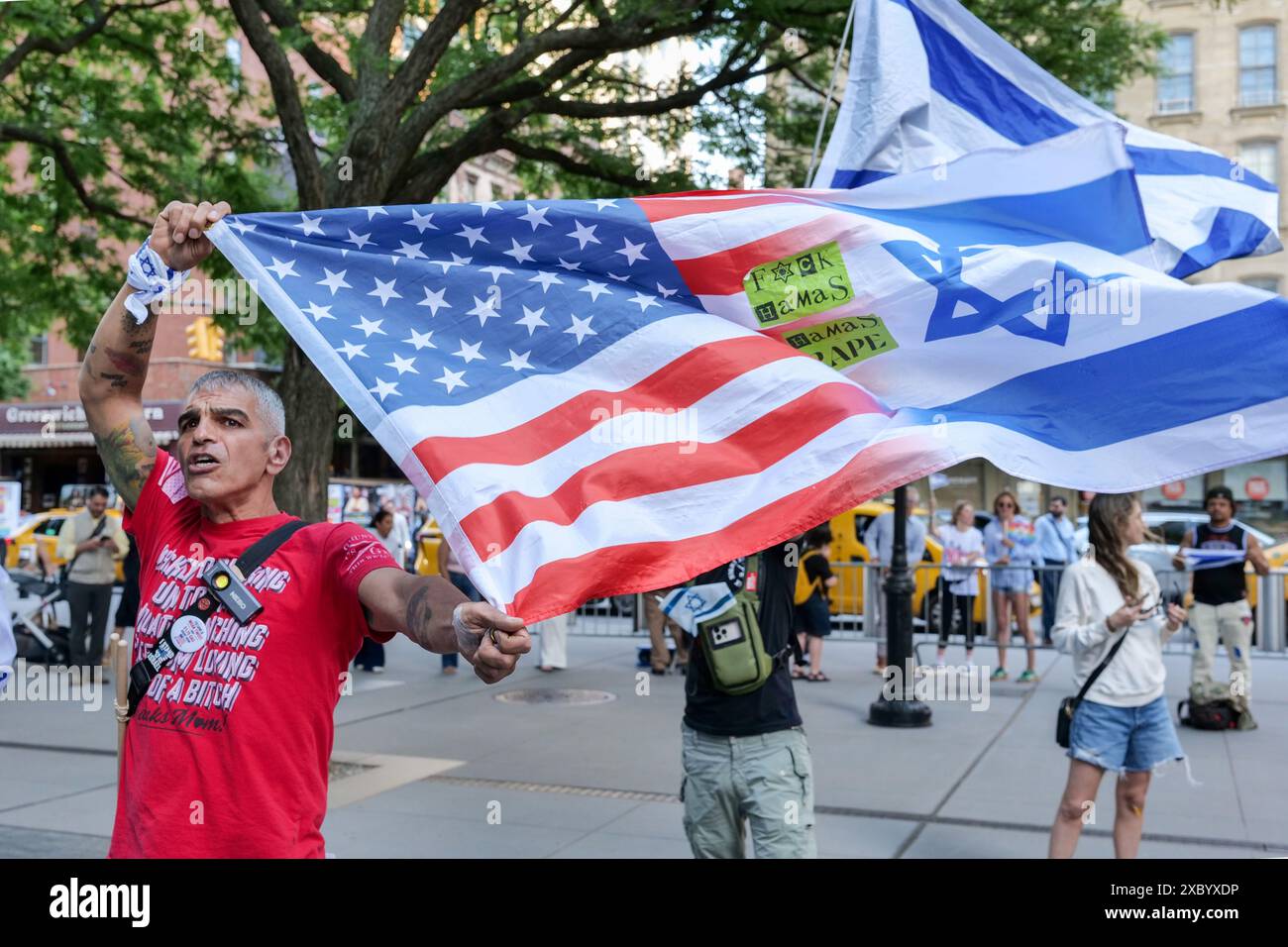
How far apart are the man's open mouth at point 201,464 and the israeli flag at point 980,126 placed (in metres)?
2.98

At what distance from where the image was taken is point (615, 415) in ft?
11.2

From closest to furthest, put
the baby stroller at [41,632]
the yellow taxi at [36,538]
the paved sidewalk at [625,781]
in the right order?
the paved sidewalk at [625,781]
the baby stroller at [41,632]
the yellow taxi at [36,538]

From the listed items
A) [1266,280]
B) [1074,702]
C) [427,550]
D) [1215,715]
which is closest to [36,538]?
[427,550]

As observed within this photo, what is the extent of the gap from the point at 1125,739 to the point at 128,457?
4.27 m

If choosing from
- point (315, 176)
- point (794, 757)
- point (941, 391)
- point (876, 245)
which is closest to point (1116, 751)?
point (794, 757)

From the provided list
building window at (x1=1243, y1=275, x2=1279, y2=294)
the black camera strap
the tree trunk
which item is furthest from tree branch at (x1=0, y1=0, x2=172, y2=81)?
building window at (x1=1243, y1=275, x2=1279, y2=294)

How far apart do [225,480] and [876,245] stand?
2108 millimetres

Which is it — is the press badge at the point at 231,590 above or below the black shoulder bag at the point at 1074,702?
above

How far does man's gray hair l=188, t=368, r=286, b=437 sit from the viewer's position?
309 cm

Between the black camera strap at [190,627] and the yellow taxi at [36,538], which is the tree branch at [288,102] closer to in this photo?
the black camera strap at [190,627]

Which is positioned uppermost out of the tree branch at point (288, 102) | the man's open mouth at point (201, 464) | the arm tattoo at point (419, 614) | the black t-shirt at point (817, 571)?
the tree branch at point (288, 102)

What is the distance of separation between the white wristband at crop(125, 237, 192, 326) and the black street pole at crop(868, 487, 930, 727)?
25.4ft

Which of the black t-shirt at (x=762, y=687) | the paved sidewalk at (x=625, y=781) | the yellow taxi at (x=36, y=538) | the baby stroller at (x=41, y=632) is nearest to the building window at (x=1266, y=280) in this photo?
the paved sidewalk at (x=625, y=781)

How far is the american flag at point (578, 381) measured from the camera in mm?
3014
